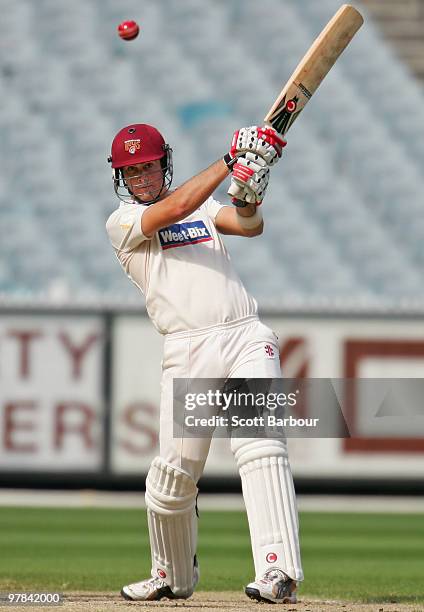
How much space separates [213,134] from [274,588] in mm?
15148

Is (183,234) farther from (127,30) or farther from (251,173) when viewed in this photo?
(127,30)

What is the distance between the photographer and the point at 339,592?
670cm

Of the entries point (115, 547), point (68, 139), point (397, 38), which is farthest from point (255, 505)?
point (397, 38)

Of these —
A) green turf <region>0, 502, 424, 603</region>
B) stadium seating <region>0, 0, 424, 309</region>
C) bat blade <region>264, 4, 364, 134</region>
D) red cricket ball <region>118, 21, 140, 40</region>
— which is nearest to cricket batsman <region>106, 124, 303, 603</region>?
bat blade <region>264, 4, 364, 134</region>

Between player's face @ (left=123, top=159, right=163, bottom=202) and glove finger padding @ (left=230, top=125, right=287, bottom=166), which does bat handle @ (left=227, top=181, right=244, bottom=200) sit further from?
player's face @ (left=123, top=159, right=163, bottom=202)

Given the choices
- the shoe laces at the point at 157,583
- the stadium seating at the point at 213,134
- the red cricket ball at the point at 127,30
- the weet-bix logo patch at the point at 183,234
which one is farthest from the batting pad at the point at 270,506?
the stadium seating at the point at 213,134

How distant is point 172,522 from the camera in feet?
17.8

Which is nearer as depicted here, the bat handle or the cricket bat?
the bat handle

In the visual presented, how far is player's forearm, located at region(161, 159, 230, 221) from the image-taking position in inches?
198

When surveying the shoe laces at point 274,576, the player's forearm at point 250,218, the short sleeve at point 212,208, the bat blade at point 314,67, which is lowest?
the shoe laces at point 274,576

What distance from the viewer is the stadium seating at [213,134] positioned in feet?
57.5

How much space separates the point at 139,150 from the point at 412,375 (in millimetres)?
8445

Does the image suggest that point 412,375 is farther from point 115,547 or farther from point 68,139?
point 68,139

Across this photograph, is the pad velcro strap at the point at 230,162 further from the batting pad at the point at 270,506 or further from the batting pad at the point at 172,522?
the batting pad at the point at 172,522
